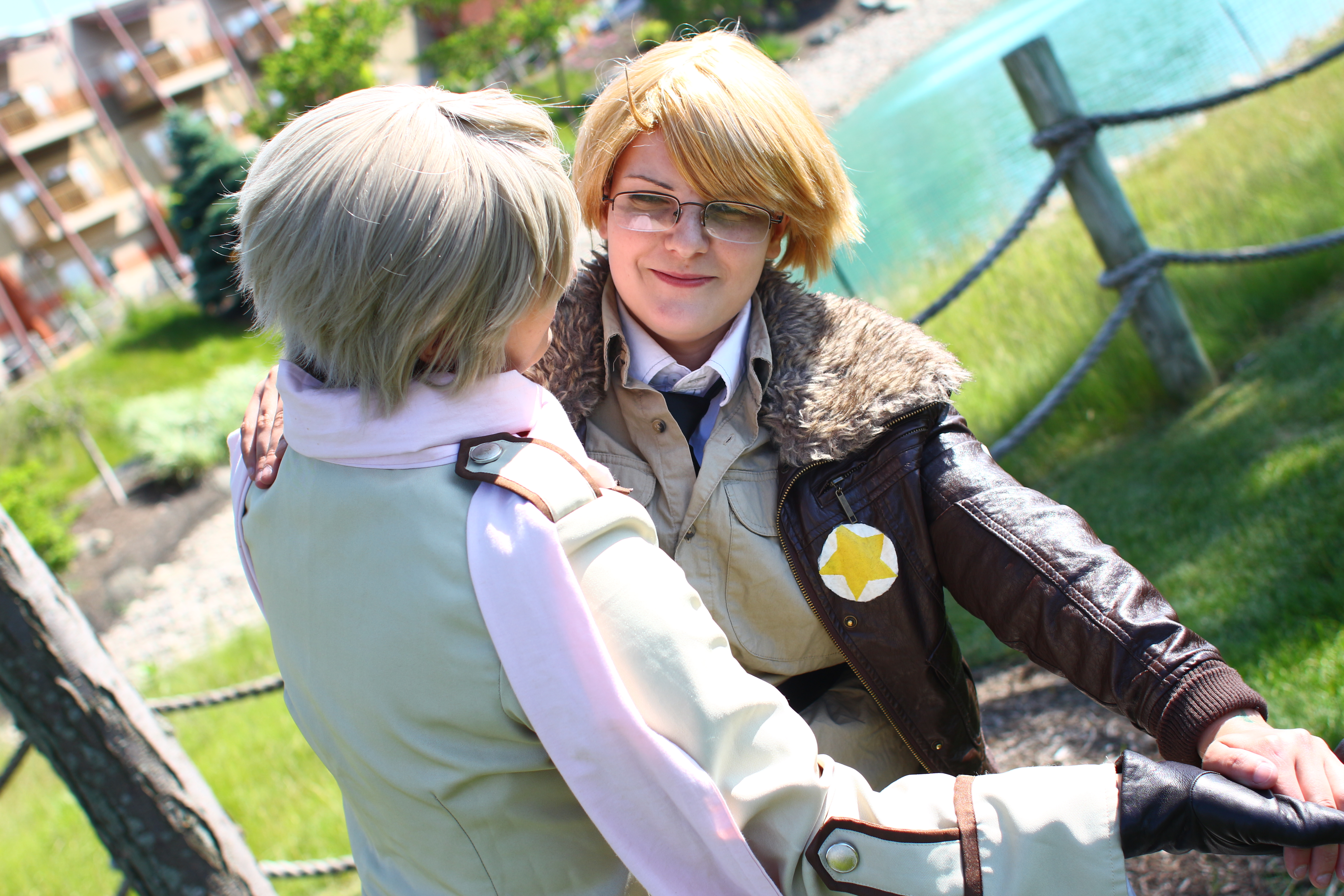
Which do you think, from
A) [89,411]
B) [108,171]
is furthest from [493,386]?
[108,171]

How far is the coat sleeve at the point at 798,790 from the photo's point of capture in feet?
3.61

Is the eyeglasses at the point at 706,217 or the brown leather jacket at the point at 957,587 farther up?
the eyeglasses at the point at 706,217

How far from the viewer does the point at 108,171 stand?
29469mm

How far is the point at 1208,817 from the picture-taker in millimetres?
1152

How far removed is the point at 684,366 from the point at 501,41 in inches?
1333

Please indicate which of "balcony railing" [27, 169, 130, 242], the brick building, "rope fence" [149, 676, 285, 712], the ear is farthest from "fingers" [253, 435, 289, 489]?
"balcony railing" [27, 169, 130, 242]

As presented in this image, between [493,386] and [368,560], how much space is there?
0.27 m

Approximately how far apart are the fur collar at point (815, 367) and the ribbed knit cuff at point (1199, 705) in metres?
0.60

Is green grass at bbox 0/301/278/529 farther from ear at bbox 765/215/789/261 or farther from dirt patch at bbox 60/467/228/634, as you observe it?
ear at bbox 765/215/789/261

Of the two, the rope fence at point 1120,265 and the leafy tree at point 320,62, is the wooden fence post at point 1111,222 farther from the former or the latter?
the leafy tree at point 320,62

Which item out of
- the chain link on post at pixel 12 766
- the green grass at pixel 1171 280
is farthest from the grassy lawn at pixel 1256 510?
the chain link on post at pixel 12 766

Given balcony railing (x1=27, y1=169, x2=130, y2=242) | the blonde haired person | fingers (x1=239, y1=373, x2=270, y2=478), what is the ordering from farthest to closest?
1. balcony railing (x1=27, y1=169, x2=130, y2=242)
2. the blonde haired person
3. fingers (x1=239, y1=373, x2=270, y2=478)

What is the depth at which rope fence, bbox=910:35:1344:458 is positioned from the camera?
11.7 ft

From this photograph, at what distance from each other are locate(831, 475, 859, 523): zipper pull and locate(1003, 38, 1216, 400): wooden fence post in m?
2.75
